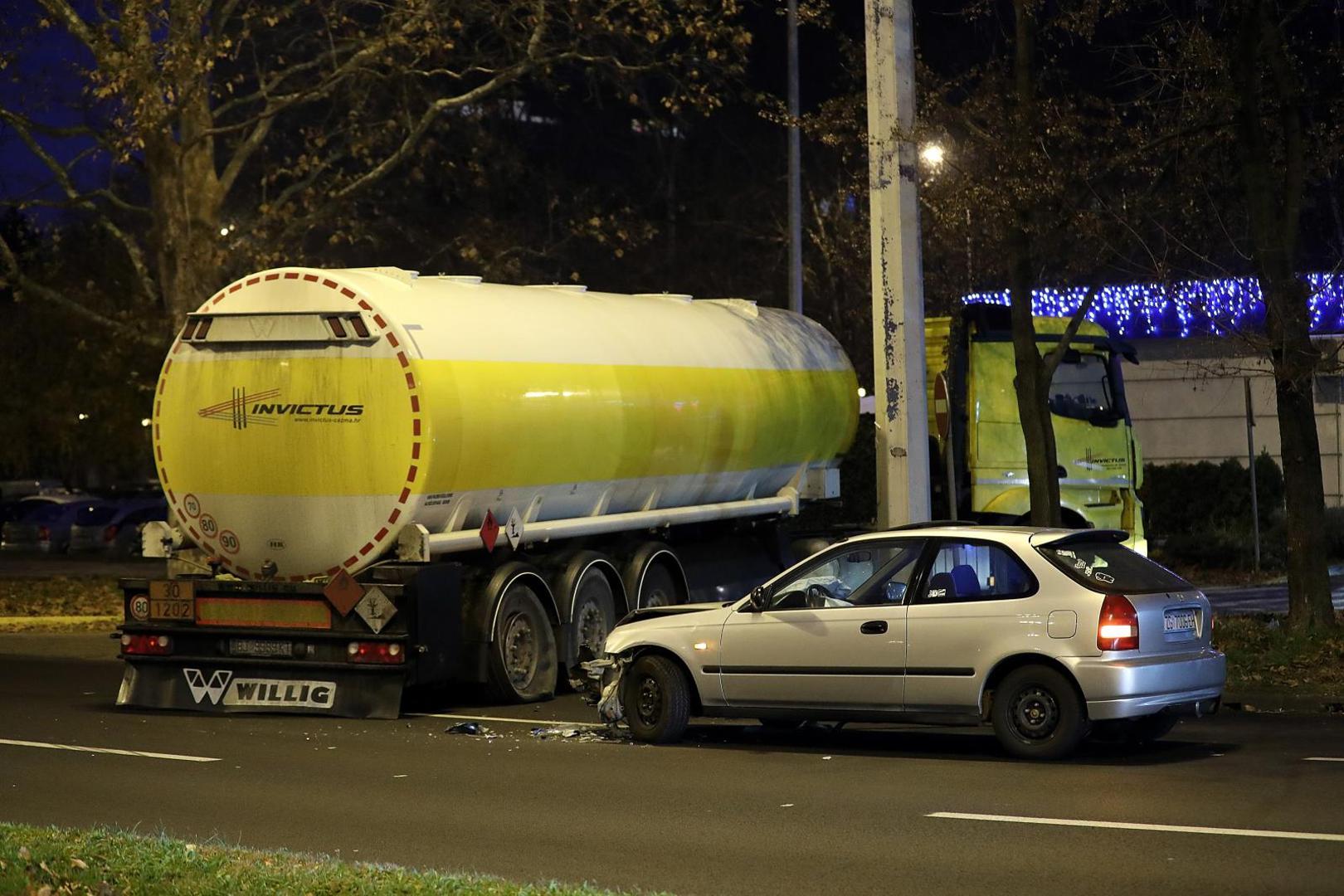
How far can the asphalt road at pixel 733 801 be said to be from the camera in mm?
8398

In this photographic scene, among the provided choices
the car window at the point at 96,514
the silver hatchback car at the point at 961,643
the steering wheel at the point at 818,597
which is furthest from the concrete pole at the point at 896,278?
the car window at the point at 96,514

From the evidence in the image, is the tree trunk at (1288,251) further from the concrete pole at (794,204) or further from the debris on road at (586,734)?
the concrete pole at (794,204)

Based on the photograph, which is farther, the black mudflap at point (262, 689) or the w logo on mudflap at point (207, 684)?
the w logo on mudflap at point (207, 684)

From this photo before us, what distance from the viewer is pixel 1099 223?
1722 centimetres

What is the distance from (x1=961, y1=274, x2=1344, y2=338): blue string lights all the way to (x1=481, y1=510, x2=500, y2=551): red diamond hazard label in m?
6.07

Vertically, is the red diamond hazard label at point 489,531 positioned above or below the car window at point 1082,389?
below

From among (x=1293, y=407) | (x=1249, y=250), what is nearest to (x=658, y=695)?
(x=1293, y=407)

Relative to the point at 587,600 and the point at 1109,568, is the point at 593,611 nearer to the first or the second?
the point at 587,600

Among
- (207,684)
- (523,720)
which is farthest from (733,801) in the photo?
(207,684)

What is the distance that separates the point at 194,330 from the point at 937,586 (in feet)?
21.3

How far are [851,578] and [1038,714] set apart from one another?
63.8 inches

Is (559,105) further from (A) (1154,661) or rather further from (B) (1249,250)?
(A) (1154,661)

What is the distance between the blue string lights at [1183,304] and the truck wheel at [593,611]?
18.4ft

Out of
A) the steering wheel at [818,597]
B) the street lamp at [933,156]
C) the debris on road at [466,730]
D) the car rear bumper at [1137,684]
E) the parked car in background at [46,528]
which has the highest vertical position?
the street lamp at [933,156]
